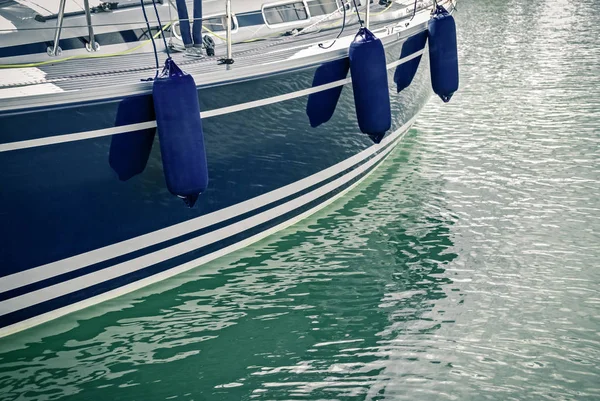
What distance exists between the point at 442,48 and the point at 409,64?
12.8 inches

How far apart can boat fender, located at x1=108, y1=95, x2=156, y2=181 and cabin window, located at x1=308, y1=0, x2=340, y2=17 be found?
2.76 m

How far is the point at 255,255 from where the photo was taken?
17.7 feet

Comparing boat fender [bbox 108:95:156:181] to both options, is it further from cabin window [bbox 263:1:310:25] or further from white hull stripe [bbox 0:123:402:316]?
cabin window [bbox 263:1:310:25]

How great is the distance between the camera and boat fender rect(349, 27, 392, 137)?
217 inches

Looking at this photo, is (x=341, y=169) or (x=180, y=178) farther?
(x=341, y=169)

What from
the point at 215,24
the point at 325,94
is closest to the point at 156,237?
the point at 325,94

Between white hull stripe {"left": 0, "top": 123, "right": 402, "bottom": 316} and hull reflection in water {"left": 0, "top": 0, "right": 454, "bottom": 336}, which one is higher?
hull reflection in water {"left": 0, "top": 0, "right": 454, "bottom": 336}

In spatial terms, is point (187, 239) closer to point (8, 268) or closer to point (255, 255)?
point (255, 255)

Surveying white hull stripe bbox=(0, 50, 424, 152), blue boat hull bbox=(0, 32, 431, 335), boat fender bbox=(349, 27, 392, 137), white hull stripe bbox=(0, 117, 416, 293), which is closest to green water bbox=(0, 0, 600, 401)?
blue boat hull bbox=(0, 32, 431, 335)

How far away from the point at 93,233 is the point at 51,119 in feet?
2.27

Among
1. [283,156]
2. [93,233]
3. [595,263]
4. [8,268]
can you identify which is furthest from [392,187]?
[8,268]

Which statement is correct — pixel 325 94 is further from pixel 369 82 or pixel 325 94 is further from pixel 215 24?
pixel 215 24

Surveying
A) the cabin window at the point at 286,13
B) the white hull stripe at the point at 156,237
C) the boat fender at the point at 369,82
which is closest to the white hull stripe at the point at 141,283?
the white hull stripe at the point at 156,237

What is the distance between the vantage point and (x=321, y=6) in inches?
270
